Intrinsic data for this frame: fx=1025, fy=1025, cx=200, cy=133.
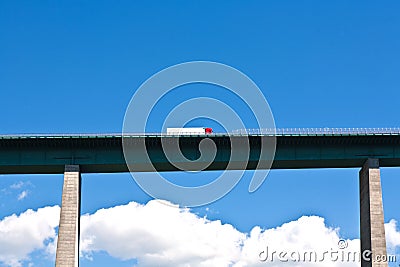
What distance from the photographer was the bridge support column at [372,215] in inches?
4486

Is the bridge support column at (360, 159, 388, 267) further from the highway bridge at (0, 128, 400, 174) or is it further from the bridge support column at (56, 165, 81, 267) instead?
the bridge support column at (56, 165, 81, 267)

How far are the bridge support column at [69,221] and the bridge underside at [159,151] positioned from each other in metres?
1.82

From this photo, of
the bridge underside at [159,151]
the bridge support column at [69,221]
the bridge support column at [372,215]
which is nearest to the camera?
the bridge support column at [69,221]

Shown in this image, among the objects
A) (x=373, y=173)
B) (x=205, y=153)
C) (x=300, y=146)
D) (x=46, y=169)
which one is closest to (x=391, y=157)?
(x=373, y=173)

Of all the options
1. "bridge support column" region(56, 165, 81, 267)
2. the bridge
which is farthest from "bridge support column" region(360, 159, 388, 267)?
"bridge support column" region(56, 165, 81, 267)

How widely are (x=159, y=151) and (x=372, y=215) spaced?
82.8ft

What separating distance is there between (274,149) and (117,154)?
712 inches

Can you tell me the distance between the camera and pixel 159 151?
387ft

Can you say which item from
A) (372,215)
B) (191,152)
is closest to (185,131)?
(191,152)

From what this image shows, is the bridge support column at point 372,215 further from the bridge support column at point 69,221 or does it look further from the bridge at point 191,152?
the bridge support column at point 69,221

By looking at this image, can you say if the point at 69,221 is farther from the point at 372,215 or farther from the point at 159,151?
the point at 372,215

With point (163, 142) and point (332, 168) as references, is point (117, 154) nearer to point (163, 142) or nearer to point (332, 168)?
point (163, 142)

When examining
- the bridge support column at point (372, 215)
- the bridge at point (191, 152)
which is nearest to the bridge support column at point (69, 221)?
the bridge at point (191, 152)

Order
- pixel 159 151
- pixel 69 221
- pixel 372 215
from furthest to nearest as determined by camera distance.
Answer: pixel 159 151, pixel 372 215, pixel 69 221
